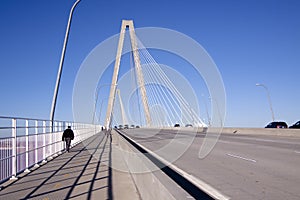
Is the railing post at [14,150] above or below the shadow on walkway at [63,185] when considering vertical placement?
above

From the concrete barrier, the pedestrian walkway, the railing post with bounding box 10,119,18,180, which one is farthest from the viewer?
the concrete barrier

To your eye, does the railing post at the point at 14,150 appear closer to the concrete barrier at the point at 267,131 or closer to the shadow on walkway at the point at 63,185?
the shadow on walkway at the point at 63,185

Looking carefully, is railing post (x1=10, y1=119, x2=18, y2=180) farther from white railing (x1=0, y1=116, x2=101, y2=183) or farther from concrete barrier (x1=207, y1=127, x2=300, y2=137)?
concrete barrier (x1=207, y1=127, x2=300, y2=137)

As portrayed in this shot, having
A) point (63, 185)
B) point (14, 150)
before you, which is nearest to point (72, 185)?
point (63, 185)

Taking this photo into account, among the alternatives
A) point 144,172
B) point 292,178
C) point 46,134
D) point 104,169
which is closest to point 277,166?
point 292,178

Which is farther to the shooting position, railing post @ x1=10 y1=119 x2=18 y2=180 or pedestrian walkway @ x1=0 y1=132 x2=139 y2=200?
railing post @ x1=10 y1=119 x2=18 y2=180

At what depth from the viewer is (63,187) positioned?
9688 millimetres

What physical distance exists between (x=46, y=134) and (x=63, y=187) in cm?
824

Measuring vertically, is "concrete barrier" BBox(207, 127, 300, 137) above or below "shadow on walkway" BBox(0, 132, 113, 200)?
above

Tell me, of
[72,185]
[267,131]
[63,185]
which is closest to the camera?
[72,185]

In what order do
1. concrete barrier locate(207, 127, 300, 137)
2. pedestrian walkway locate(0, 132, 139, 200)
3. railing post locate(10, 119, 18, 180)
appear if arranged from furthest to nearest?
concrete barrier locate(207, 127, 300, 137) < railing post locate(10, 119, 18, 180) < pedestrian walkway locate(0, 132, 139, 200)

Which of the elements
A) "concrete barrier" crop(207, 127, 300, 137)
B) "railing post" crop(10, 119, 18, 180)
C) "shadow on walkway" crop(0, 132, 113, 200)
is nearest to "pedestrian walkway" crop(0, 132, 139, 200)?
"shadow on walkway" crop(0, 132, 113, 200)

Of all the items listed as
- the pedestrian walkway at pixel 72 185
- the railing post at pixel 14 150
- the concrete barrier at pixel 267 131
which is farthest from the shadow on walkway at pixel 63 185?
the concrete barrier at pixel 267 131

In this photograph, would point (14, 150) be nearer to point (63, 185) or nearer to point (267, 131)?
point (63, 185)
